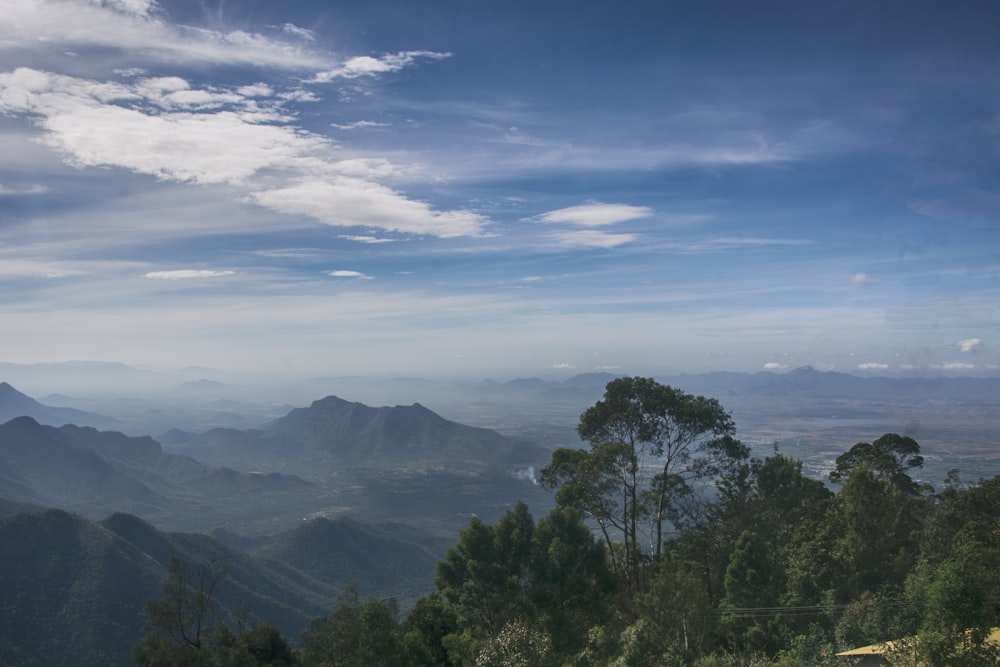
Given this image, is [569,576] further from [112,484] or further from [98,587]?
[112,484]

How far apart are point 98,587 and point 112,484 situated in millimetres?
119486

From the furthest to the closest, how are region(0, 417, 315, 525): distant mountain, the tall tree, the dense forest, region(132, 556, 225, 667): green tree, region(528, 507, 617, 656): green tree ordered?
region(0, 417, 315, 525): distant mountain, the tall tree, region(132, 556, 225, 667): green tree, region(528, 507, 617, 656): green tree, the dense forest

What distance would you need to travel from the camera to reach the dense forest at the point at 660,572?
15.4 meters

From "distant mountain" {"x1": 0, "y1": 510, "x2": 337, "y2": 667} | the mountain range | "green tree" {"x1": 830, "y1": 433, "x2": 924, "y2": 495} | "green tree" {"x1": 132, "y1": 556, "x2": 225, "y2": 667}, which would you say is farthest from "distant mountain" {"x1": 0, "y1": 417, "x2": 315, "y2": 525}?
"green tree" {"x1": 830, "y1": 433, "x2": 924, "y2": 495}

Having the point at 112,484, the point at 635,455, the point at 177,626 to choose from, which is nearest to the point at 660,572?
the point at 635,455

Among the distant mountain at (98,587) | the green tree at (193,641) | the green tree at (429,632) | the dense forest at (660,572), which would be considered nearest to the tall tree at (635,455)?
the dense forest at (660,572)

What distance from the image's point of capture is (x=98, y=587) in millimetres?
72938

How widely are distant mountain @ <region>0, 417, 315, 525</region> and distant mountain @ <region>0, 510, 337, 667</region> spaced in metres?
63.4

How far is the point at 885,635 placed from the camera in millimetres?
14297

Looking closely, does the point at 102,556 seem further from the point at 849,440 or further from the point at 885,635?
the point at 849,440

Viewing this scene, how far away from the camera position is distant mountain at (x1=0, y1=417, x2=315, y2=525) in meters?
157

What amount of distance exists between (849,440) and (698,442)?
108 metres

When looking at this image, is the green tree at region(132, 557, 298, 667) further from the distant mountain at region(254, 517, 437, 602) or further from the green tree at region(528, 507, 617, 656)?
the distant mountain at region(254, 517, 437, 602)

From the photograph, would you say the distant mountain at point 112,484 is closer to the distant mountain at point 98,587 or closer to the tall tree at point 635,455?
the distant mountain at point 98,587
